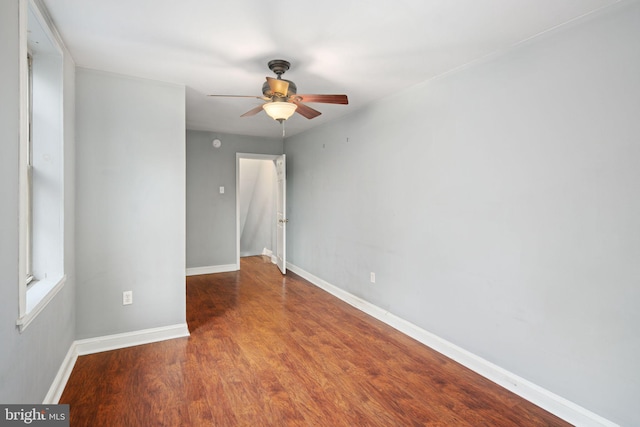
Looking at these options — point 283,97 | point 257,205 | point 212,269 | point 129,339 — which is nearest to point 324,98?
point 283,97

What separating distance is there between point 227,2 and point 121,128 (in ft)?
5.72

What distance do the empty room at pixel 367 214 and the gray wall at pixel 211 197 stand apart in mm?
1967

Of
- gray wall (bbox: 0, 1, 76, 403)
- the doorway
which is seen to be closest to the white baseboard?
gray wall (bbox: 0, 1, 76, 403)

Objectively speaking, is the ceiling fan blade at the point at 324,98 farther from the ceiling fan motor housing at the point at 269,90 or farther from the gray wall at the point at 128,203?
the gray wall at the point at 128,203

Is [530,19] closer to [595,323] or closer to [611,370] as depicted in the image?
[595,323]

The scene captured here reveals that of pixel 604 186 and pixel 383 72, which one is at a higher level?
pixel 383 72

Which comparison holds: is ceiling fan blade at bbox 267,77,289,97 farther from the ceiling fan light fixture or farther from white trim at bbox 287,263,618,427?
white trim at bbox 287,263,618,427

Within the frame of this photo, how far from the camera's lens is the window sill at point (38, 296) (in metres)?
1.61

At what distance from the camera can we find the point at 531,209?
226 centimetres

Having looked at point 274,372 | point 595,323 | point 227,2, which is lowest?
point 274,372

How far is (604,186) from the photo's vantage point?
1.91 meters

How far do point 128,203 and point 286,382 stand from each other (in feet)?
6.85

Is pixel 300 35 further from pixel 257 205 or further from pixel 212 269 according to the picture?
pixel 257 205

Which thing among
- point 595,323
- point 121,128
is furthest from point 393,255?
point 121,128
